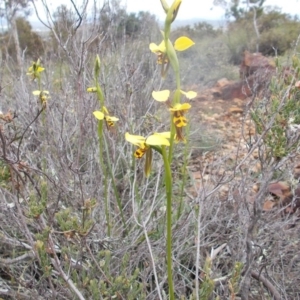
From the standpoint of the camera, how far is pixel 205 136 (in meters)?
3.83

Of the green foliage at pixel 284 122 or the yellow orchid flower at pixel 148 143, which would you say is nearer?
the yellow orchid flower at pixel 148 143

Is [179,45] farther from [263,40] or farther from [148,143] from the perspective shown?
[263,40]

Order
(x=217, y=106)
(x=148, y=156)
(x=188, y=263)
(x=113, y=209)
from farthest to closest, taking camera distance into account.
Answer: (x=217, y=106), (x=113, y=209), (x=188, y=263), (x=148, y=156)

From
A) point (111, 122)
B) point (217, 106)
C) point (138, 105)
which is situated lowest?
point (217, 106)

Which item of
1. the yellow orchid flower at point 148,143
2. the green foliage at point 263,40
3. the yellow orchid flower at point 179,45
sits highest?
the yellow orchid flower at point 179,45

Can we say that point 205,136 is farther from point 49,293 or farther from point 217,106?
point 49,293

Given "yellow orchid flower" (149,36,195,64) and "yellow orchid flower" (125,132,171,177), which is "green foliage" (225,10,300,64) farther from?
"yellow orchid flower" (125,132,171,177)

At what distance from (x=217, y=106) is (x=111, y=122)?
→ 160 inches

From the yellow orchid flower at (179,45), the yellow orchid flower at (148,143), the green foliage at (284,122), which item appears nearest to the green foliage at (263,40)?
the green foliage at (284,122)

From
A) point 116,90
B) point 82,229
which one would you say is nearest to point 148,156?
point 82,229

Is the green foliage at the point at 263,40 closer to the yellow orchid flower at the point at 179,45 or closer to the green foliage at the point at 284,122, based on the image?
the green foliage at the point at 284,122

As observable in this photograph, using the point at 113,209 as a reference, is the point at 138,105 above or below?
above

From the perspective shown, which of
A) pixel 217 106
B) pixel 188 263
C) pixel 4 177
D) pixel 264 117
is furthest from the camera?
pixel 217 106

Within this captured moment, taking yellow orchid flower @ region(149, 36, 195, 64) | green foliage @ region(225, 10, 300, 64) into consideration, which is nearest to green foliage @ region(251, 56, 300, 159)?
yellow orchid flower @ region(149, 36, 195, 64)
